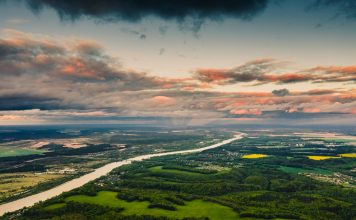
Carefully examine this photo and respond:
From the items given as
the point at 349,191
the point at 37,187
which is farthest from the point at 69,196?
the point at 349,191

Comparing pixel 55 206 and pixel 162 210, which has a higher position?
pixel 55 206

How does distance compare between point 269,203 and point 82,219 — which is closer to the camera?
point 82,219

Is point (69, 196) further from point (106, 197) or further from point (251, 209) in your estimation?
point (251, 209)

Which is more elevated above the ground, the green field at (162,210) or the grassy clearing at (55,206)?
the grassy clearing at (55,206)

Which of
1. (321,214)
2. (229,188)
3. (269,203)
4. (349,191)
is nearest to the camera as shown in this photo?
(321,214)

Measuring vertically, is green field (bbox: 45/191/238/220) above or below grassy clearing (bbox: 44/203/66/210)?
below

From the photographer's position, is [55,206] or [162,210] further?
[55,206]

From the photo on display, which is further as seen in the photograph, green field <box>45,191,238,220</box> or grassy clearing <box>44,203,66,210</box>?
grassy clearing <box>44,203,66,210</box>

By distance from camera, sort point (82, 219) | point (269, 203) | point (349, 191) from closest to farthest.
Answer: point (82, 219)
point (269, 203)
point (349, 191)
